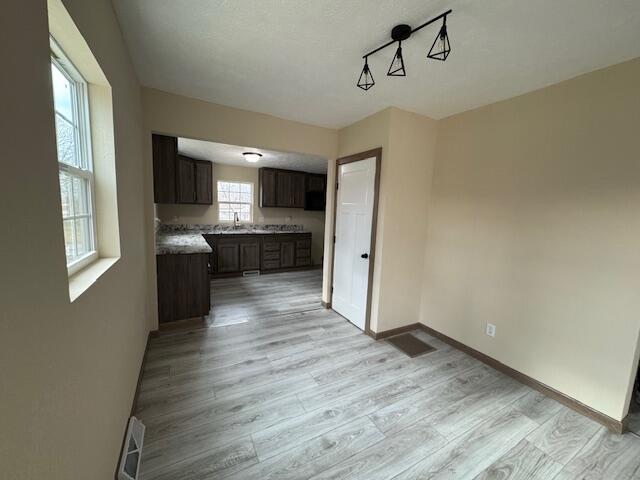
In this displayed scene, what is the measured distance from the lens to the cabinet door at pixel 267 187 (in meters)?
5.74

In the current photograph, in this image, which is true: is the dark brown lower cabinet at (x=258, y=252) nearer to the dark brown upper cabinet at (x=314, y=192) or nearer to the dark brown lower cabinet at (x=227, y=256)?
the dark brown lower cabinet at (x=227, y=256)

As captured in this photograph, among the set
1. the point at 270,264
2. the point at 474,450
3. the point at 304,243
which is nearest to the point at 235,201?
the point at 270,264

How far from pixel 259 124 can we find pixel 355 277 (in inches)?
81.6

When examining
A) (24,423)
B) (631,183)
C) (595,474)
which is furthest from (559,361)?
(24,423)

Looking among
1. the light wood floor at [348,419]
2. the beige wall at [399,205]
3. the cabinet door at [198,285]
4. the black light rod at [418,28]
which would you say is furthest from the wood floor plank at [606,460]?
the cabinet door at [198,285]

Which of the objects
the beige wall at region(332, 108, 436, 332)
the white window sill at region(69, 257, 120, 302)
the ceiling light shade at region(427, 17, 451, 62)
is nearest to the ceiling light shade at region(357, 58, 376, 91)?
the ceiling light shade at region(427, 17, 451, 62)

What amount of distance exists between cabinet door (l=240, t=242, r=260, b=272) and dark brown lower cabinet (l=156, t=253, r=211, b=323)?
88.9 inches

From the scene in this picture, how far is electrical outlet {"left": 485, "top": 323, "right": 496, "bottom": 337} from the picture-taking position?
7.93 ft

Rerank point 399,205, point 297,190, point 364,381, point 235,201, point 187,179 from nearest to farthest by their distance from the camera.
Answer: point 364,381, point 399,205, point 187,179, point 235,201, point 297,190

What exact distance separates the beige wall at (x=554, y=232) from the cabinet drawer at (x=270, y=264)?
12.1 feet

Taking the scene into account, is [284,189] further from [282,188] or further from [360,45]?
[360,45]

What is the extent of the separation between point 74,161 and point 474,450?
265 centimetres

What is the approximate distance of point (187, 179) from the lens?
16.0 feet

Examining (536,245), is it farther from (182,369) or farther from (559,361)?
(182,369)
